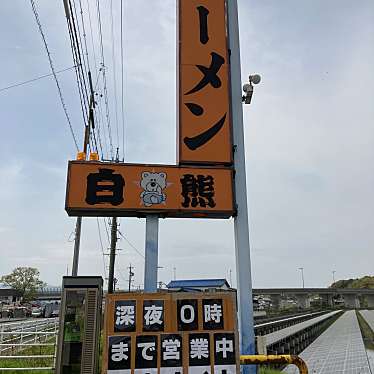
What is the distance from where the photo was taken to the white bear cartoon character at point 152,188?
5.37 metres

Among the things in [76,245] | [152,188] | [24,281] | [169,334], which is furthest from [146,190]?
[24,281]

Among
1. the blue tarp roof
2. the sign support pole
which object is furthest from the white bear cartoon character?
the blue tarp roof

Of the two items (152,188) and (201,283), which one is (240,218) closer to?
(152,188)

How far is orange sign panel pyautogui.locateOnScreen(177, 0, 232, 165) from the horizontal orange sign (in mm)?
345

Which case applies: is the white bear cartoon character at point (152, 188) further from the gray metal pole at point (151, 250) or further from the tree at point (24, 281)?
the tree at point (24, 281)

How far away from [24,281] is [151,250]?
54.3m

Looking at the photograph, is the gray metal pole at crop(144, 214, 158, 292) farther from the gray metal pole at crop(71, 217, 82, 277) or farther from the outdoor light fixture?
the gray metal pole at crop(71, 217, 82, 277)

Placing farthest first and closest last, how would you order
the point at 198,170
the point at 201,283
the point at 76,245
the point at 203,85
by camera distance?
the point at 201,283 → the point at 76,245 → the point at 203,85 → the point at 198,170

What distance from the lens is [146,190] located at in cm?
539

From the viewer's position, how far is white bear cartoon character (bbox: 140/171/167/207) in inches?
211

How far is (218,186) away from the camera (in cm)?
561

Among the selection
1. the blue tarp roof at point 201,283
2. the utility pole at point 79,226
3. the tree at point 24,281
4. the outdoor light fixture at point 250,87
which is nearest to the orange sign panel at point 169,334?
the outdoor light fixture at point 250,87

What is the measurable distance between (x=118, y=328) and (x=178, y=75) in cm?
422

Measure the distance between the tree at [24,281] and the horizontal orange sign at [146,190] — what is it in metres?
53.2
